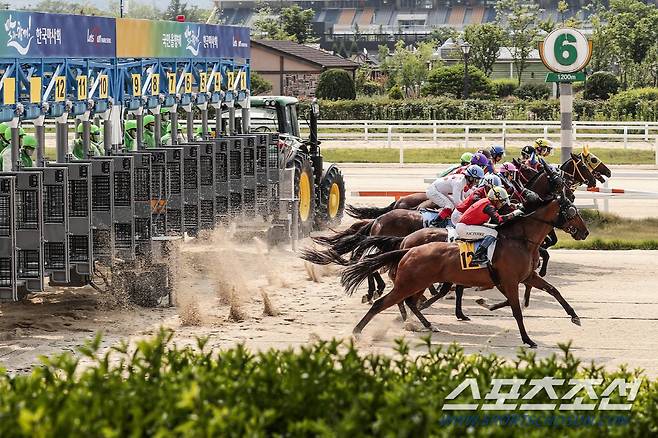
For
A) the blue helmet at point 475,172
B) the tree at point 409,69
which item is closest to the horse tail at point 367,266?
the blue helmet at point 475,172

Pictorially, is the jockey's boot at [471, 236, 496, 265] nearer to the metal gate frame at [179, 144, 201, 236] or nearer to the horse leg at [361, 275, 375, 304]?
the horse leg at [361, 275, 375, 304]

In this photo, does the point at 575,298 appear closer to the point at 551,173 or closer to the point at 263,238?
the point at 551,173

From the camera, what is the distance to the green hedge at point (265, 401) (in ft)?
16.8

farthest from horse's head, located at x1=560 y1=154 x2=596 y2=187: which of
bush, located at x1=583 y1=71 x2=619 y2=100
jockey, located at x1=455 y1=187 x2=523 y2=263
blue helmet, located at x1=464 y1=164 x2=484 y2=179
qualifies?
bush, located at x1=583 y1=71 x2=619 y2=100

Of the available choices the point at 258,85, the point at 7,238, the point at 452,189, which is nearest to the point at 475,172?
the point at 452,189

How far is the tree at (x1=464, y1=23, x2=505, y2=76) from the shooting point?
187 ft

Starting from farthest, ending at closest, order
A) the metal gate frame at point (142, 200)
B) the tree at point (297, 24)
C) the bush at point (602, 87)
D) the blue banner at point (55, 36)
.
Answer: the tree at point (297, 24)
the bush at point (602, 87)
the metal gate frame at point (142, 200)
the blue banner at point (55, 36)

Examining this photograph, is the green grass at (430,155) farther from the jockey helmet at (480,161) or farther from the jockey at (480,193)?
the jockey at (480,193)

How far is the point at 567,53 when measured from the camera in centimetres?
1830

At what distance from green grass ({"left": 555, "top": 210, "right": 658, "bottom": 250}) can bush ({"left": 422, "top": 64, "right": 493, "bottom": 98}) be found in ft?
95.4

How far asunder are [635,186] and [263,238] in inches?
428

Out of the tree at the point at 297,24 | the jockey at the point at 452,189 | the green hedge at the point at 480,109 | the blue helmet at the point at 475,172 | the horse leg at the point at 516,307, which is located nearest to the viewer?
the horse leg at the point at 516,307

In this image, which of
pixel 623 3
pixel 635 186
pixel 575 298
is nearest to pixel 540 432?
pixel 575 298

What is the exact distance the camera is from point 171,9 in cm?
9619
